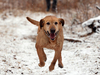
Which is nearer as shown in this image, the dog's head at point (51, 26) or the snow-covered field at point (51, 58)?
the dog's head at point (51, 26)

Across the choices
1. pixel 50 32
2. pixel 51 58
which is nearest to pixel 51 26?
pixel 50 32

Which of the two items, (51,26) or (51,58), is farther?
(51,58)

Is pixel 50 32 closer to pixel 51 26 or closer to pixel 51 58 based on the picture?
pixel 51 26

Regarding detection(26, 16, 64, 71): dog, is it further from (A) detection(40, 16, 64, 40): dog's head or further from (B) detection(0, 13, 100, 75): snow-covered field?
(B) detection(0, 13, 100, 75): snow-covered field

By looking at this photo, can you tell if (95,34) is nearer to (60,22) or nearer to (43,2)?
(60,22)

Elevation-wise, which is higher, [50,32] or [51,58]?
[50,32]

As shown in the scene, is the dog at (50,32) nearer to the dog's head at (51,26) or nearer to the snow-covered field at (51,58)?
the dog's head at (51,26)

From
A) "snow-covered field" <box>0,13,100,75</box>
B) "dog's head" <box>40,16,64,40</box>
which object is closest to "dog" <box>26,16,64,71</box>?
"dog's head" <box>40,16,64,40</box>

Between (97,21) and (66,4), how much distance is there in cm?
974

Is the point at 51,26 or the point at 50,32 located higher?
the point at 51,26

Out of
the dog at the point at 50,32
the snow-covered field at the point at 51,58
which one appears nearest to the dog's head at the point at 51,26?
the dog at the point at 50,32

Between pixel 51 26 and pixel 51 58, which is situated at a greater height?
pixel 51 26

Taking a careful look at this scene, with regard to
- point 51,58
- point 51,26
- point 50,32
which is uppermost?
point 51,26

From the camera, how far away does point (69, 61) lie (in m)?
5.50
